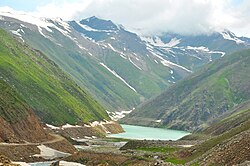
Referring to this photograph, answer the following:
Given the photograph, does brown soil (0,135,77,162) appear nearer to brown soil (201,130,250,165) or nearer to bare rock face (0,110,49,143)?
bare rock face (0,110,49,143)

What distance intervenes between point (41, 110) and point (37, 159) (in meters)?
90.4

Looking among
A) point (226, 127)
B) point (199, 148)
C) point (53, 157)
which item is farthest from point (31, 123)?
point (226, 127)

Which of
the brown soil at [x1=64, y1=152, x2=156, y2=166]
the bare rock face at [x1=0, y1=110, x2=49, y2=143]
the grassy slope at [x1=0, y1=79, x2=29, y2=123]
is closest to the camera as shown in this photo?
the brown soil at [x1=64, y1=152, x2=156, y2=166]

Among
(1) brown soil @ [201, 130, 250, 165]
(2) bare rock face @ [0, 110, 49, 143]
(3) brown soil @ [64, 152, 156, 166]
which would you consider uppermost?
(2) bare rock face @ [0, 110, 49, 143]

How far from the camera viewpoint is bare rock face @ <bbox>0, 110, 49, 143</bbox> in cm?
11378

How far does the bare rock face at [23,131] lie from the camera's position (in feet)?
373

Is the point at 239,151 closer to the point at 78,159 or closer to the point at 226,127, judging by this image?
the point at 78,159

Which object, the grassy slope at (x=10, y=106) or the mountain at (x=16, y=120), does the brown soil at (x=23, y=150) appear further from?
the grassy slope at (x=10, y=106)

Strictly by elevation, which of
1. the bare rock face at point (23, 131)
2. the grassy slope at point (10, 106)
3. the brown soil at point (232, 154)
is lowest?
the brown soil at point (232, 154)

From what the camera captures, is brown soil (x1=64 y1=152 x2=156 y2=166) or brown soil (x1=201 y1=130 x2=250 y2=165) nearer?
brown soil (x1=201 y1=130 x2=250 y2=165)

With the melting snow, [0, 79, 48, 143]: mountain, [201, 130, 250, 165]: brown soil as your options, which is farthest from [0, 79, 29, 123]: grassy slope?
[201, 130, 250, 165]: brown soil

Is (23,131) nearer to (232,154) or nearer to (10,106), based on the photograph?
(10,106)

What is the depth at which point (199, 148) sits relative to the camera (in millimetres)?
91125

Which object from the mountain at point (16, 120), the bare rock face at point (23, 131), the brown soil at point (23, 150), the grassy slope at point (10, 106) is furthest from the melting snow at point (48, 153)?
the grassy slope at point (10, 106)
